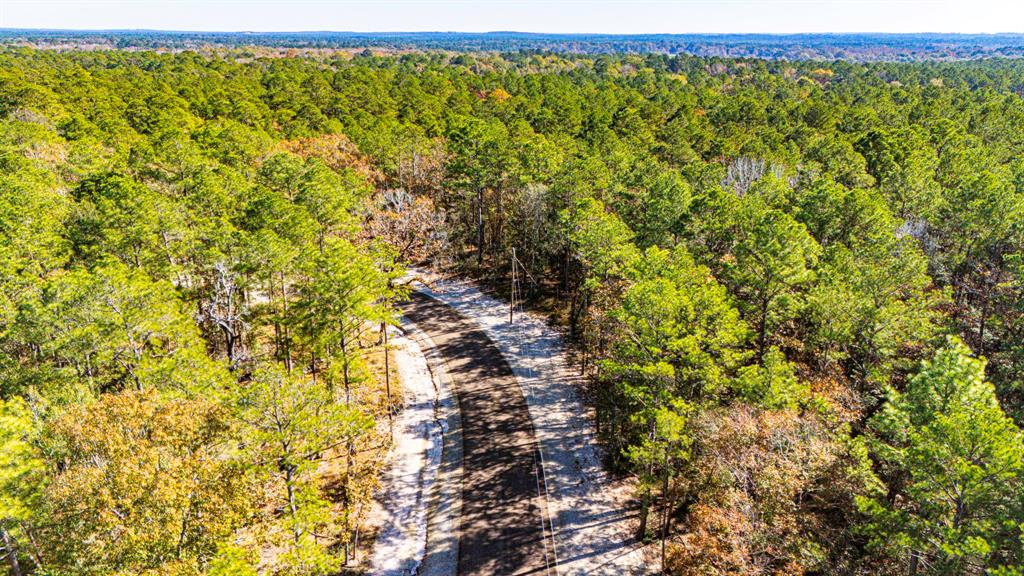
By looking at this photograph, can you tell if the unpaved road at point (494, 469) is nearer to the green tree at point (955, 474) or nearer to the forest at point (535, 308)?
the forest at point (535, 308)

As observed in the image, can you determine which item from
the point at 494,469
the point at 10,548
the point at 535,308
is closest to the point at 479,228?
the point at 535,308

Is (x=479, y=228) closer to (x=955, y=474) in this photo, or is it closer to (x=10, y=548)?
(x=10, y=548)

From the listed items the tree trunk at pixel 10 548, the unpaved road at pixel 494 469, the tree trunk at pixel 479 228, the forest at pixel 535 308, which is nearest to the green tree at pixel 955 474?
the forest at pixel 535 308

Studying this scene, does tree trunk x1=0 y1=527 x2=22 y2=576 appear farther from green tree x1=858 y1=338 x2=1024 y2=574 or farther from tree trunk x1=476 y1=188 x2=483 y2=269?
tree trunk x1=476 y1=188 x2=483 y2=269

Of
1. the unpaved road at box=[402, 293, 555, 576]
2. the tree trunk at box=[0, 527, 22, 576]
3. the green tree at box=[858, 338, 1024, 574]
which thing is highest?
the green tree at box=[858, 338, 1024, 574]

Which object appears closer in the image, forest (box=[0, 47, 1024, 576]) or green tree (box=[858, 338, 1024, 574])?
green tree (box=[858, 338, 1024, 574])

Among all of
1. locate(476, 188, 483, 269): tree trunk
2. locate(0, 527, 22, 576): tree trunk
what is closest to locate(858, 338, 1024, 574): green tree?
locate(0, 527, 22, 576): tree trunk

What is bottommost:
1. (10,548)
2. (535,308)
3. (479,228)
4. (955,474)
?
(535,308)
